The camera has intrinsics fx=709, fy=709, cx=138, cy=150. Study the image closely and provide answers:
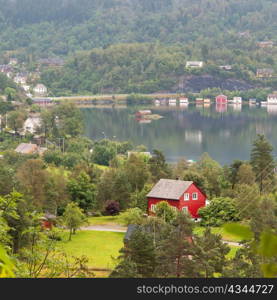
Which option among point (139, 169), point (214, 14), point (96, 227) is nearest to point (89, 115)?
point (139, 169)

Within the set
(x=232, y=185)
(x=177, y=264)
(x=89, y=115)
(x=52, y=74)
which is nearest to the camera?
(x=177, y=264)

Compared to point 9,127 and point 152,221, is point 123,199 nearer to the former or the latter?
point 152,221

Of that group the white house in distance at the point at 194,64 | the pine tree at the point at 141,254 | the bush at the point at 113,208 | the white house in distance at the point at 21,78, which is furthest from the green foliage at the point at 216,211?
the white house in distance at the point at 194,64

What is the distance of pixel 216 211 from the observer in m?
11.5

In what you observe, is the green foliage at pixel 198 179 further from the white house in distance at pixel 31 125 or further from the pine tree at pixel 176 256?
the white house in distance at pixel 31 125

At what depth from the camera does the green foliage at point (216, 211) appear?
36.2ft

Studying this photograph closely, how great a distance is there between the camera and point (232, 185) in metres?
13.6

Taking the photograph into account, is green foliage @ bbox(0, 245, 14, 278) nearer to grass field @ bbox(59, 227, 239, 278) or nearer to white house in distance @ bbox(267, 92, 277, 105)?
grass field @ bbox(59, 227, 239, 278)

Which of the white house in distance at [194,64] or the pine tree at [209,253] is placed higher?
the pine tree at [209,253]

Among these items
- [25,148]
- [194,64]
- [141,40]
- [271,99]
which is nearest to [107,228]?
[25,148]

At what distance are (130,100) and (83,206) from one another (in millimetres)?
33387

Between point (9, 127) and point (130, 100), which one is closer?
point (9, 127)

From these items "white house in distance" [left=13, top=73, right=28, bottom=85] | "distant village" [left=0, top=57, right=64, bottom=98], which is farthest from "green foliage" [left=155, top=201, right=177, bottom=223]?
"white house in distance" [left=13, top=73, right=28, bottom=85]
